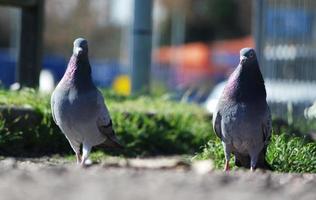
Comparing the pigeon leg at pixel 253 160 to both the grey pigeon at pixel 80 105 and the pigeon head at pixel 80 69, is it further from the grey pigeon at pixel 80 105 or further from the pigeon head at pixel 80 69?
the pigeon head at pixel 80 69

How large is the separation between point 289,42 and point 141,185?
32.7 ft

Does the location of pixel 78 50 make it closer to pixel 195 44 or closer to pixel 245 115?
pixel 245 115

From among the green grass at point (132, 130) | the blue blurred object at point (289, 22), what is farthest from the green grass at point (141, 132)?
the blue blurred object at point (289, 22)

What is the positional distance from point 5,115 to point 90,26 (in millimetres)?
47116

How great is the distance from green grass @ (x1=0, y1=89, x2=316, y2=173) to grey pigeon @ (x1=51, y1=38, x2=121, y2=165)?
112 cm

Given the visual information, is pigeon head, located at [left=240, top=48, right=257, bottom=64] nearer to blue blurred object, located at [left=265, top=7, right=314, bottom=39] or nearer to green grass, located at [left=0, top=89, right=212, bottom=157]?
green grass, located at [left=0, top=89, right=212, bottom=157]

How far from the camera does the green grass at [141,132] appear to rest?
9.55 m

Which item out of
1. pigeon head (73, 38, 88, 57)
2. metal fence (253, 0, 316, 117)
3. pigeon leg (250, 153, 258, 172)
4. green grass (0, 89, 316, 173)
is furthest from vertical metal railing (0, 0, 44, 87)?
pigeon leg (250, 153, 258, 172)

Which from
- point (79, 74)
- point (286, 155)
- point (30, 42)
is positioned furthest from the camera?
point (30, 42)

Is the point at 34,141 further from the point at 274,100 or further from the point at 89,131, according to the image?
the point at 274,100

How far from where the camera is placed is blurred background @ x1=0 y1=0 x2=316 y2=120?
561 inches

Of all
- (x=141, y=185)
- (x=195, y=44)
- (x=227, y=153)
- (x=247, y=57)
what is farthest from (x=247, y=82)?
(x=195, y=44)

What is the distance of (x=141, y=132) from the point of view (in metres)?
10.7

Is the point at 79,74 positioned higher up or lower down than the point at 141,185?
higher up
